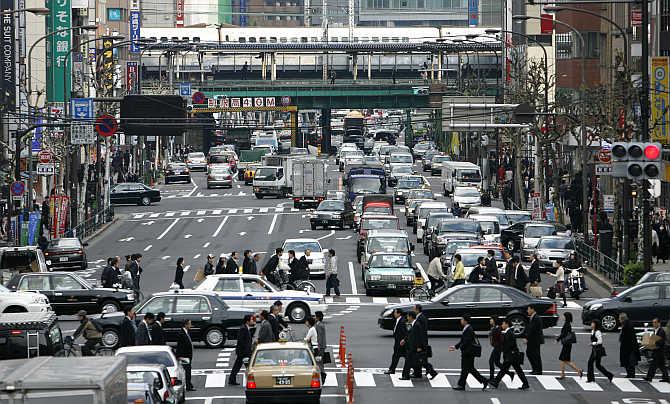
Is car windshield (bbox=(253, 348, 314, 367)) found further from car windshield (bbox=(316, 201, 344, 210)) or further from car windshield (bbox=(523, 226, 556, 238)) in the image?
car windshield (bbox=(316, 201, 344, 210))

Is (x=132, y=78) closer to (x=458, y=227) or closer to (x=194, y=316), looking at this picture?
(x=458, y=227)

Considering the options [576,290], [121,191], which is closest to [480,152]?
[121,191]

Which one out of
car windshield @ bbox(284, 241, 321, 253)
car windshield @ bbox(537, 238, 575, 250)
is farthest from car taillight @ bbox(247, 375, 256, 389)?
car windshield @ bbox(537, 238, 575, 250)

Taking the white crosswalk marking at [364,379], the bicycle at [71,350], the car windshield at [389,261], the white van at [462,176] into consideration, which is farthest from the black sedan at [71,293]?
the white van at [462,176]

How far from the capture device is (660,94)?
189 feet

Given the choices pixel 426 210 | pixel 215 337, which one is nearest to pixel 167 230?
pixel 426 210

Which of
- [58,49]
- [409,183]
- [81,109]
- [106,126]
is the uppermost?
[58,49]

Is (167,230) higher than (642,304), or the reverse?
(642,304)

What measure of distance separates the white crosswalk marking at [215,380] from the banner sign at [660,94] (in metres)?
29.7

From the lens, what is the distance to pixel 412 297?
43062mm

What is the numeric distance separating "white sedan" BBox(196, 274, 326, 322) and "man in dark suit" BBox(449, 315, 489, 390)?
32.0ft

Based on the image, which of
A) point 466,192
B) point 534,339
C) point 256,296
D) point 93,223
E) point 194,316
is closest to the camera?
point 534,339

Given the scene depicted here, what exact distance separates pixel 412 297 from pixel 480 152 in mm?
73184

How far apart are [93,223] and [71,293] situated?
3436 cm
